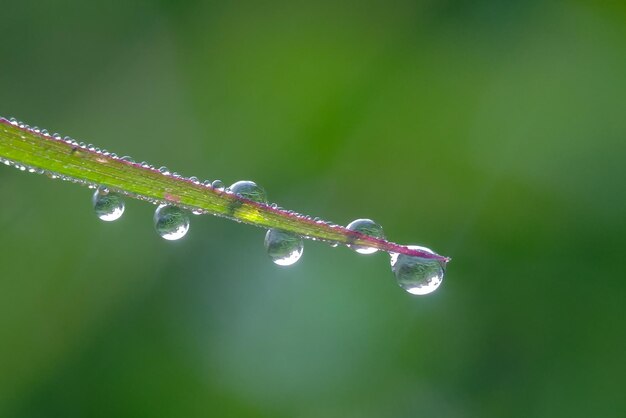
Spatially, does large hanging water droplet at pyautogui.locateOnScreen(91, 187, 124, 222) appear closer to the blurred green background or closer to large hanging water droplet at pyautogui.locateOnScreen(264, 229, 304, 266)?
large hanging water droplet at pyautogui.locateOnScreen(264, 229, 304, 266)

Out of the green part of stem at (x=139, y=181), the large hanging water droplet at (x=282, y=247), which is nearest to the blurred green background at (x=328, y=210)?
the large hanging water droplet at (x=282, y=247)

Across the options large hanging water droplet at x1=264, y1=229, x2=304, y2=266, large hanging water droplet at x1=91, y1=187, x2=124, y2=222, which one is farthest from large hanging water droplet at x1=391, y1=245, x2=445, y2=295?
large hanging water droplet at x1=91, y1=187, x2=124, y2=222

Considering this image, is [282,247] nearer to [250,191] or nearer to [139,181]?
[250,191]

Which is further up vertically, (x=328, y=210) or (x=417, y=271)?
(x=328, y=210)

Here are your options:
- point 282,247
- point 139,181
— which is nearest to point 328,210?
point 282,247

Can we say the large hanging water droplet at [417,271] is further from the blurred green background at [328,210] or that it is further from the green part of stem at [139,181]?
the blurred green background at [328,210]

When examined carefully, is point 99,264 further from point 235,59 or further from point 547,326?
point 547,326

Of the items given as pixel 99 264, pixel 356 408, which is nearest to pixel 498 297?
pixel 356 408
